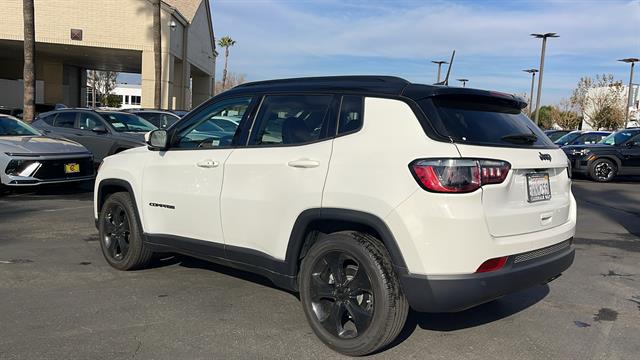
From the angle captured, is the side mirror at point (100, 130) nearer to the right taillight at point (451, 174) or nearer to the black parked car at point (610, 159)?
the right taillight at point (451, 174)

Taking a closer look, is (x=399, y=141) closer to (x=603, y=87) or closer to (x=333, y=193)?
(x=333, y=193)

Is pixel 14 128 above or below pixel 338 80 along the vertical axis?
below

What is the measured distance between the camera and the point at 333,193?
12.0 ft

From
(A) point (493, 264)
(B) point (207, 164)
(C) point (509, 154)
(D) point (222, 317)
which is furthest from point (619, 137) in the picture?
(D) point (222, 317)

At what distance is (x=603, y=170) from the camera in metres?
16.3

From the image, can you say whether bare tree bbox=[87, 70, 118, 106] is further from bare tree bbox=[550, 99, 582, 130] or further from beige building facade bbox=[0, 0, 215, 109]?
bare tree bbox=[550, 99, 582, 130]

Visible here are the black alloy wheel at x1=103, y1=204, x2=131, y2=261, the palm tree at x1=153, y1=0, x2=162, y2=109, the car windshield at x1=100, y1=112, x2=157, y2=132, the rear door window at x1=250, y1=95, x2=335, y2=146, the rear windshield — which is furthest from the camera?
the palm tree at x1=153, y1=0, x2=162, y2=109

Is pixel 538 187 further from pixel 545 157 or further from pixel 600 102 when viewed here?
pixel 600 102

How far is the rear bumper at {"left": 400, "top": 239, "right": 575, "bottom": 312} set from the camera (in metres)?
3.31

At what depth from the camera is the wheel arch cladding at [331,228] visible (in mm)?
3404

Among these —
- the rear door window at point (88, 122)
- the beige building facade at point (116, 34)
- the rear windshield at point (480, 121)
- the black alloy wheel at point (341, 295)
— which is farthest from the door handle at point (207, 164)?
the beige building facade at point (116, 34)

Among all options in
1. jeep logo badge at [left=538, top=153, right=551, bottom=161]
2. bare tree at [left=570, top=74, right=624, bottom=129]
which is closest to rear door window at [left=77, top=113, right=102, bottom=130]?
jeep logo badge at [left=538, top=153, right=551, bottom=161]

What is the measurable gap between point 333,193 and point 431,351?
1277 mm

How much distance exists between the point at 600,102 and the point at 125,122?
155 ft
